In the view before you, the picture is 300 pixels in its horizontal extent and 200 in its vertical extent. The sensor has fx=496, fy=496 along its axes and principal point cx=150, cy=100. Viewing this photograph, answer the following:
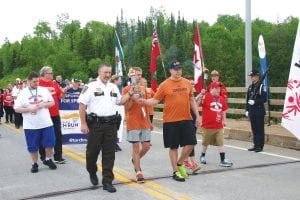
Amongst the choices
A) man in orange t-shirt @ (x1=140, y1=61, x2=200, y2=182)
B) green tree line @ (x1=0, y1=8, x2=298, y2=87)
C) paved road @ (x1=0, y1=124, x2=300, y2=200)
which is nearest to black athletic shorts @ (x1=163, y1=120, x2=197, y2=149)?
man in orange t-shirt @ (x1=140, y1=61, x2=200, y2=182)

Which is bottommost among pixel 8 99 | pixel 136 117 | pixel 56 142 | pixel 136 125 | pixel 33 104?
pixel 56 142

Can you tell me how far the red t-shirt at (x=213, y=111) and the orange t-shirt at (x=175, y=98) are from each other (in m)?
1.60

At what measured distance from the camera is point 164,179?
8008 mm

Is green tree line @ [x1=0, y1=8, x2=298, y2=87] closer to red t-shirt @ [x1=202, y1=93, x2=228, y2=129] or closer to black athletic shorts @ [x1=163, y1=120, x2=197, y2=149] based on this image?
red t-shirt @ [x1=202, y1=93, x2=228, y2=129]

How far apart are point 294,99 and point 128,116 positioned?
103 inches

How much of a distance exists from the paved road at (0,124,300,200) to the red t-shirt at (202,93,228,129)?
2.49 ft

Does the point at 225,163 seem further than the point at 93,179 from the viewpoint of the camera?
Yes

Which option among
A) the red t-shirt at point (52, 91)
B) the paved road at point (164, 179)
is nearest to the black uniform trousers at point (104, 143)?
the paved road at point (164, 179)

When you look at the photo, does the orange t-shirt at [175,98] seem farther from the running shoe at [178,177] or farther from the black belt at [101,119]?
the black belt at [101,119]

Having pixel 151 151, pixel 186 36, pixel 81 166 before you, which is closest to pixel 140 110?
pixel 81 166

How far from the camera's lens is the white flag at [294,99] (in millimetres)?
7379

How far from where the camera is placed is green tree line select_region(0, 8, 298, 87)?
8819cm

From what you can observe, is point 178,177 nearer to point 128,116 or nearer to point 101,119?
point 128,116

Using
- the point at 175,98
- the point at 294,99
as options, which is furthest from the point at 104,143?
the point at 294,99
